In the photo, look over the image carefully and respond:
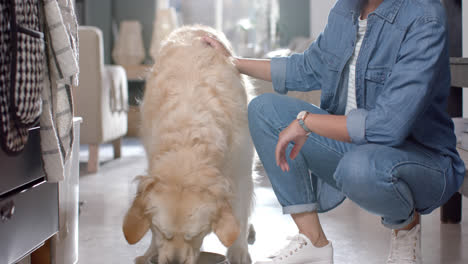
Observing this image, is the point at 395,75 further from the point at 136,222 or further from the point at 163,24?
the point at 163,24

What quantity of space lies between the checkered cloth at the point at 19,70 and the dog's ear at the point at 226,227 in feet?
1.95

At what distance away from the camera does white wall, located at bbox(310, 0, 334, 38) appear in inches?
227

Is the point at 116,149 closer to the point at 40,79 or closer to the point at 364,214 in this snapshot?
the point at 364,214

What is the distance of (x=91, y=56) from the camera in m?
3.79

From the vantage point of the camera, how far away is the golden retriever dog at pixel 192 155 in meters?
1.56

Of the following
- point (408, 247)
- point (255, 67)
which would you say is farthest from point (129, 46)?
point (408, 247)

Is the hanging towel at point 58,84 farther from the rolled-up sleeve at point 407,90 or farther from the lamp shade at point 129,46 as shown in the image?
the lamp shade at point 129,46

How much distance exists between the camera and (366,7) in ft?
5.43

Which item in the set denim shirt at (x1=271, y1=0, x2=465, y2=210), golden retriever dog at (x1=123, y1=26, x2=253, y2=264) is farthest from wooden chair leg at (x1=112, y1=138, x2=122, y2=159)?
denim shirt at (x1=271, y1=0, x2=465, y2=210)

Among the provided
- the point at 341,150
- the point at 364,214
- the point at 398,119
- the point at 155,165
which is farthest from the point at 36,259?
the point at 364,214

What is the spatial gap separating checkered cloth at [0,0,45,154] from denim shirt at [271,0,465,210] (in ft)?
2.59

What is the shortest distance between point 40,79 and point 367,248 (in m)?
1.38

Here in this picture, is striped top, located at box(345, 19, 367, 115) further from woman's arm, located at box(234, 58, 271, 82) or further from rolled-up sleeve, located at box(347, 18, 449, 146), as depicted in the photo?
woman's arm, located at box(234, 58, 271, 82)

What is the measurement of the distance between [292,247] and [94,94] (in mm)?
2534
